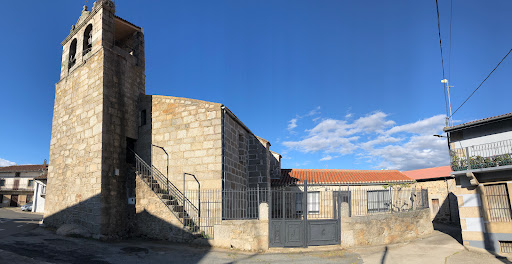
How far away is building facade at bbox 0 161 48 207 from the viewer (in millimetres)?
41203

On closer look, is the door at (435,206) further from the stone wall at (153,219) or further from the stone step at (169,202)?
the stone step at (169,202)

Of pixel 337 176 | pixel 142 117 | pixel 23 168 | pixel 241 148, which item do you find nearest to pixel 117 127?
pixel 142 117

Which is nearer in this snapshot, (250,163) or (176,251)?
(176,251)

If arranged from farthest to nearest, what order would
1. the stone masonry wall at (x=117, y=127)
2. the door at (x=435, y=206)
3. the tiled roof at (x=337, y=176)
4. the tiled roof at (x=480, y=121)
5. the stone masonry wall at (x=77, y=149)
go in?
1. the door at (x=435, y=206)
2. the tiled roof at (x=337, y=176)
3. the stone masonry wall at (x=77, y=149)
4. the stone masonry wall at (x=117, y=127)
5. the tiled roof at (x=480, y=121)

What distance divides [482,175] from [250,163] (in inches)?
387

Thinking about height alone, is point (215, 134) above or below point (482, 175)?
above

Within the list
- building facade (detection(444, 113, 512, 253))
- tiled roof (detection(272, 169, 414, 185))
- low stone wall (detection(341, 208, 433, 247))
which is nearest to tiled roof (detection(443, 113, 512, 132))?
building facade (detection(444, 113, 512, 253))

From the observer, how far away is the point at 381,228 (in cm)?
1173

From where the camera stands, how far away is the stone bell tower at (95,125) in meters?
12.1

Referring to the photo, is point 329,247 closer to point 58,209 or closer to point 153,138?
point 153,138

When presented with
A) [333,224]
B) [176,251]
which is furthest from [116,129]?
[333,224]

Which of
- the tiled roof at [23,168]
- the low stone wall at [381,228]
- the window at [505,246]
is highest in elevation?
the tiled roof at [23,168]

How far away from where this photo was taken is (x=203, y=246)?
34.8 ft

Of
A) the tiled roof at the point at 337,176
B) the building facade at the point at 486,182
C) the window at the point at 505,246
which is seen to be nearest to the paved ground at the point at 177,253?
the window at the point at 505,246
